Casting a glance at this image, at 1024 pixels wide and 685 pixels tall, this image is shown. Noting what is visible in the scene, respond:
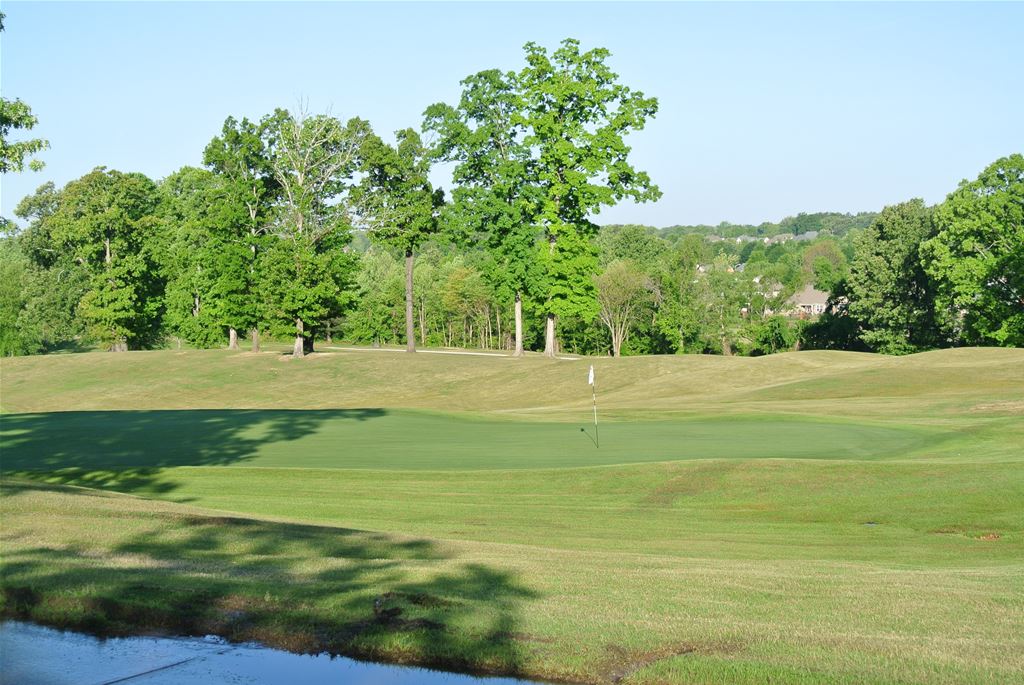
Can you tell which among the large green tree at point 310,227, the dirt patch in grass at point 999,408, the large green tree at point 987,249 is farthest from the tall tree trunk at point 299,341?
the large green tree at point 987,249

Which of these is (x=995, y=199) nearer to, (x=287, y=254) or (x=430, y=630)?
(x=287, y=254)

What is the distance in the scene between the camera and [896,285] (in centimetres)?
8694

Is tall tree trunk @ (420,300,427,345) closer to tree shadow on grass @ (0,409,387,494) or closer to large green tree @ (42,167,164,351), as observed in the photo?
large green tree @ (42,167,164,351)

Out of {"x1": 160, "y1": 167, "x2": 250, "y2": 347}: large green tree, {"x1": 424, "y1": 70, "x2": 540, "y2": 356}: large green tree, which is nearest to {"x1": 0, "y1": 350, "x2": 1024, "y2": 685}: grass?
{"x1": 424, "y1": 70, "x2": 540, "y2": 356}: large green tree

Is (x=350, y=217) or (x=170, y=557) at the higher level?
(x=350, y=217)

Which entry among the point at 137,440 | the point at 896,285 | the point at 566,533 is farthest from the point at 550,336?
the point at 566,533

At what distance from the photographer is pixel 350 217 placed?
6831cm

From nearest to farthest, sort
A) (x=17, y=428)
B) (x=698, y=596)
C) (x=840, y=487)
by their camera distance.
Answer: (x=698, y=596) < (x=840, y=487) < (x=17, y=428)

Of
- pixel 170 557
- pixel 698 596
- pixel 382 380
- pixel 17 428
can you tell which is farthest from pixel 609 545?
pixel 382 380

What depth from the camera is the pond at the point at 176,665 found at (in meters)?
8.63

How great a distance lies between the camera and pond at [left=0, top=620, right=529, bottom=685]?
863 cm

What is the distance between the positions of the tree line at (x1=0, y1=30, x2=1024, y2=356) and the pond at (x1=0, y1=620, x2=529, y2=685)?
171 feet

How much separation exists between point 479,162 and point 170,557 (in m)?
54.0

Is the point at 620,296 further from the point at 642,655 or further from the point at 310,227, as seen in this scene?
the point at 642,655
